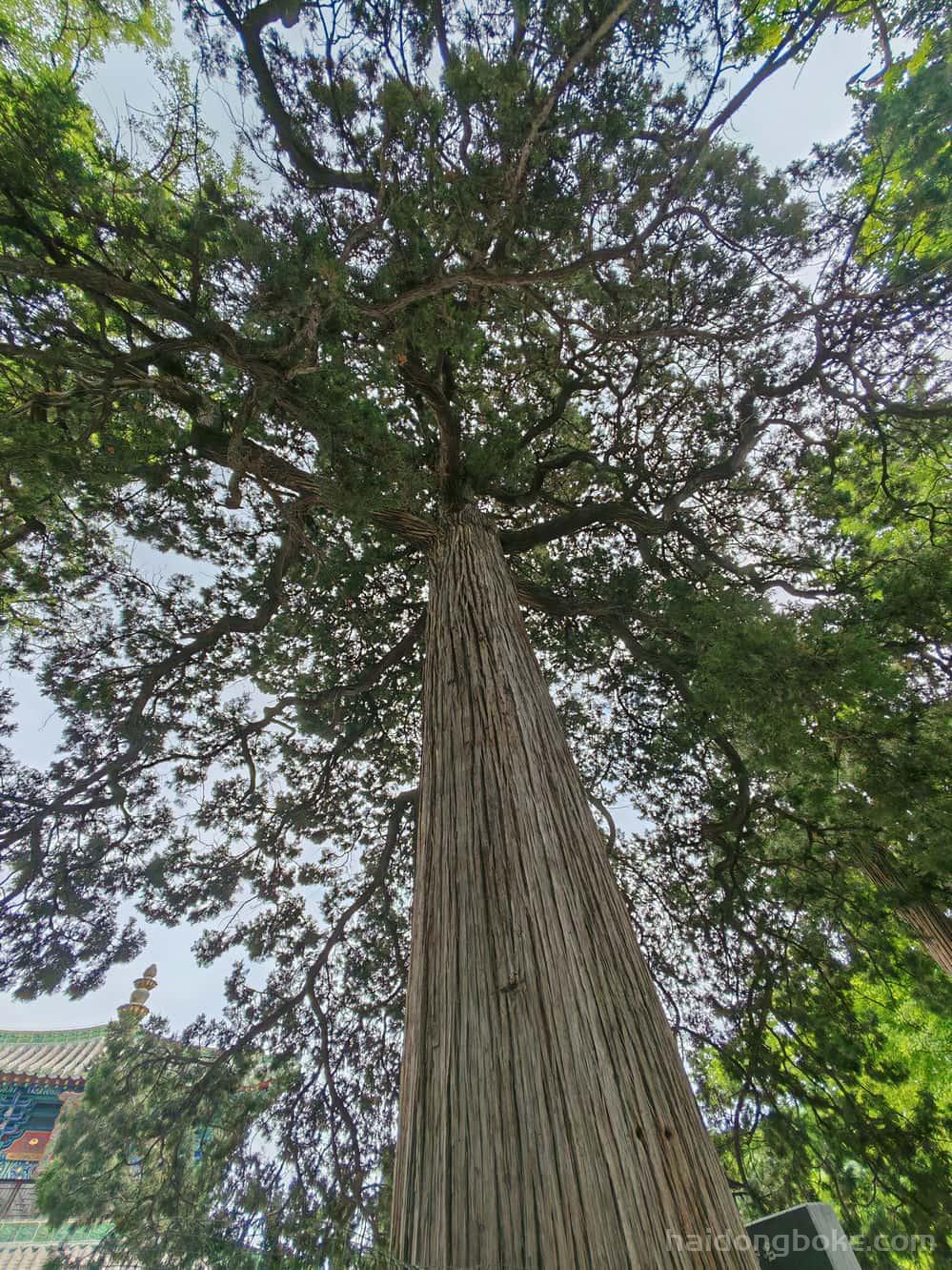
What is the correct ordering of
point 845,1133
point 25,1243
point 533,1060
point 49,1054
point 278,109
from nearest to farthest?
point 533,1060, point 278,109, point 845,1133, point 25,1243, point 49,1054

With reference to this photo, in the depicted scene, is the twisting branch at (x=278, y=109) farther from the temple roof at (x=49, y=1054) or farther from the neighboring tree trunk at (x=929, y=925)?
the temple roof at (x=49, y=1054)

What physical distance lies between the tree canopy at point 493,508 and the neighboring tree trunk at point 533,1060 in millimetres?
1117

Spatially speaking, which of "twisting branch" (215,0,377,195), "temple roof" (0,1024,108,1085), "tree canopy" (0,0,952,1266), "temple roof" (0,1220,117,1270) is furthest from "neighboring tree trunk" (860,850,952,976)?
"temple roof" (0,1024,108,1085)

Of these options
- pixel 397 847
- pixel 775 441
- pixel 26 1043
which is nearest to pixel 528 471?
pixel 775 441

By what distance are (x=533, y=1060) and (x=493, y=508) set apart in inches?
151

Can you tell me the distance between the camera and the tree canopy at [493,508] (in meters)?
2.38

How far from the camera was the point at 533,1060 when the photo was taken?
1.11 metres

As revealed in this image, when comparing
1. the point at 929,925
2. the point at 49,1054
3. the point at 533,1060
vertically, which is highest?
the point at 49,1054

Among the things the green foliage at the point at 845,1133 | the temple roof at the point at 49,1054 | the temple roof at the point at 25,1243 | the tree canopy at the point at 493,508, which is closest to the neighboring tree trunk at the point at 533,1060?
the tree canopy at the point at 493,508

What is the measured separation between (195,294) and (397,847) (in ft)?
12.7

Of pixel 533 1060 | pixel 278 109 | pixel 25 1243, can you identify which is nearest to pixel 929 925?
pixel 533 1060

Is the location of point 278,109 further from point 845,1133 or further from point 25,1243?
point 25,1243

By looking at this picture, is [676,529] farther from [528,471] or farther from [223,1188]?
[223,1188]

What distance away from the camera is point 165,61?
8.07ft
